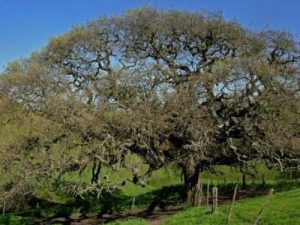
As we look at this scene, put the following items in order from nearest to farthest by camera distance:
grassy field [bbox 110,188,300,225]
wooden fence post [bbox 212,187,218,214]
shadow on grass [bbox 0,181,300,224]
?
grassy field [bbox 110,188,300,225]
wooden fence post [bbox 212,187,218,214]
shadow on grass [bbox 0,181,300,224]

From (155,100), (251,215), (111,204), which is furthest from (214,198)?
(111,204)

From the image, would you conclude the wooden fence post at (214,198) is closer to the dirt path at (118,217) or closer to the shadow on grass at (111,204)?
the dirt path at (118,217)

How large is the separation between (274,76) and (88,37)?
1551 centimetres

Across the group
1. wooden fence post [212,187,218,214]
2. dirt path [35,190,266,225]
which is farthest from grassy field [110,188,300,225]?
dirt path [35,190,266,225]

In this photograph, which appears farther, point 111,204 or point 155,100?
point 111,204

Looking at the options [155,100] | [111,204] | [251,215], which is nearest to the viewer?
[251,215]

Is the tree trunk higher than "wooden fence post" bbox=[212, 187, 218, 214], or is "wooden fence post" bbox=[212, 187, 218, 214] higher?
the tree trunk

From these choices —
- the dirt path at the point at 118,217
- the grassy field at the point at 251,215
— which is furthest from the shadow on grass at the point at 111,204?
the grassy field at the point at 251,215

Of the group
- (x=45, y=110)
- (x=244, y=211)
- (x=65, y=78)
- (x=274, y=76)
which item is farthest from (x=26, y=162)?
(x=274, y=76)

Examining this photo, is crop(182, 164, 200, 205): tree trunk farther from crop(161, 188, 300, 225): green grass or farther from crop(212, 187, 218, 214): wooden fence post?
crop(212, 187, 218, 214): wooden fence post

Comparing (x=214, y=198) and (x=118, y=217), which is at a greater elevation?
(x=214, y=198)

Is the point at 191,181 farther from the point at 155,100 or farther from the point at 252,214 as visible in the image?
the point at 252,214

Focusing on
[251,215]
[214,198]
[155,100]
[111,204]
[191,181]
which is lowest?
[251,215]

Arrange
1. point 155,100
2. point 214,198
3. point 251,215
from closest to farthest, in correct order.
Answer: point 251,215, point 214,198, point 155,100
